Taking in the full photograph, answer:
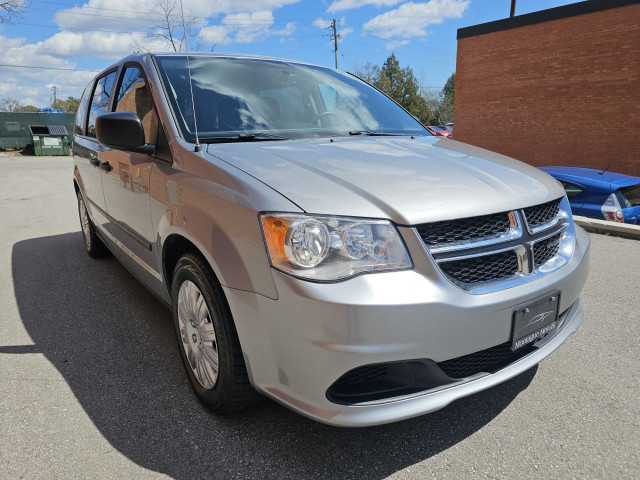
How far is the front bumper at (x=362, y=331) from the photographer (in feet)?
5.55

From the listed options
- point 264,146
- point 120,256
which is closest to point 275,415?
point 264,146

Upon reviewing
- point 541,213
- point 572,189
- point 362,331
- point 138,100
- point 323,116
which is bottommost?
point 572,189

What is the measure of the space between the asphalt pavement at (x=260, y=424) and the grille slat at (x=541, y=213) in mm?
916

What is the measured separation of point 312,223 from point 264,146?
83cm

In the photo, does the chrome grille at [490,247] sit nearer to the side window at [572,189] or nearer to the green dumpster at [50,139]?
the side window at [572,189]

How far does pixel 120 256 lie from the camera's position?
149 inches

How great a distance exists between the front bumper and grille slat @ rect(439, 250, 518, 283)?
0.23 feet

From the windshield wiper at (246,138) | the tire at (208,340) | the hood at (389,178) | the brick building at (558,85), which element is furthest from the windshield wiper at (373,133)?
the brick building at (558,85)

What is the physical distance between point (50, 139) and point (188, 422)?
30679mm

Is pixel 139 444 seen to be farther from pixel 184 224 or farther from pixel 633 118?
pixel 633 118

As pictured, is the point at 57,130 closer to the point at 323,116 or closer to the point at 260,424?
the point at 323,116

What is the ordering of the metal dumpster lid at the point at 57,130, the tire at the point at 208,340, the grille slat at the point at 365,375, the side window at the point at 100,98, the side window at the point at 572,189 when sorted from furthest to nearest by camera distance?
the metal dumpster lid at the point at 57,130, the side window at the point at 572,189, the side window at the point at 100,98, the tire at the point at 208,340, the grille slat at the point at 365,375

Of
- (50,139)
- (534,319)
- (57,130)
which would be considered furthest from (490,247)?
(57,130)

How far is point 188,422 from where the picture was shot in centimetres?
235
